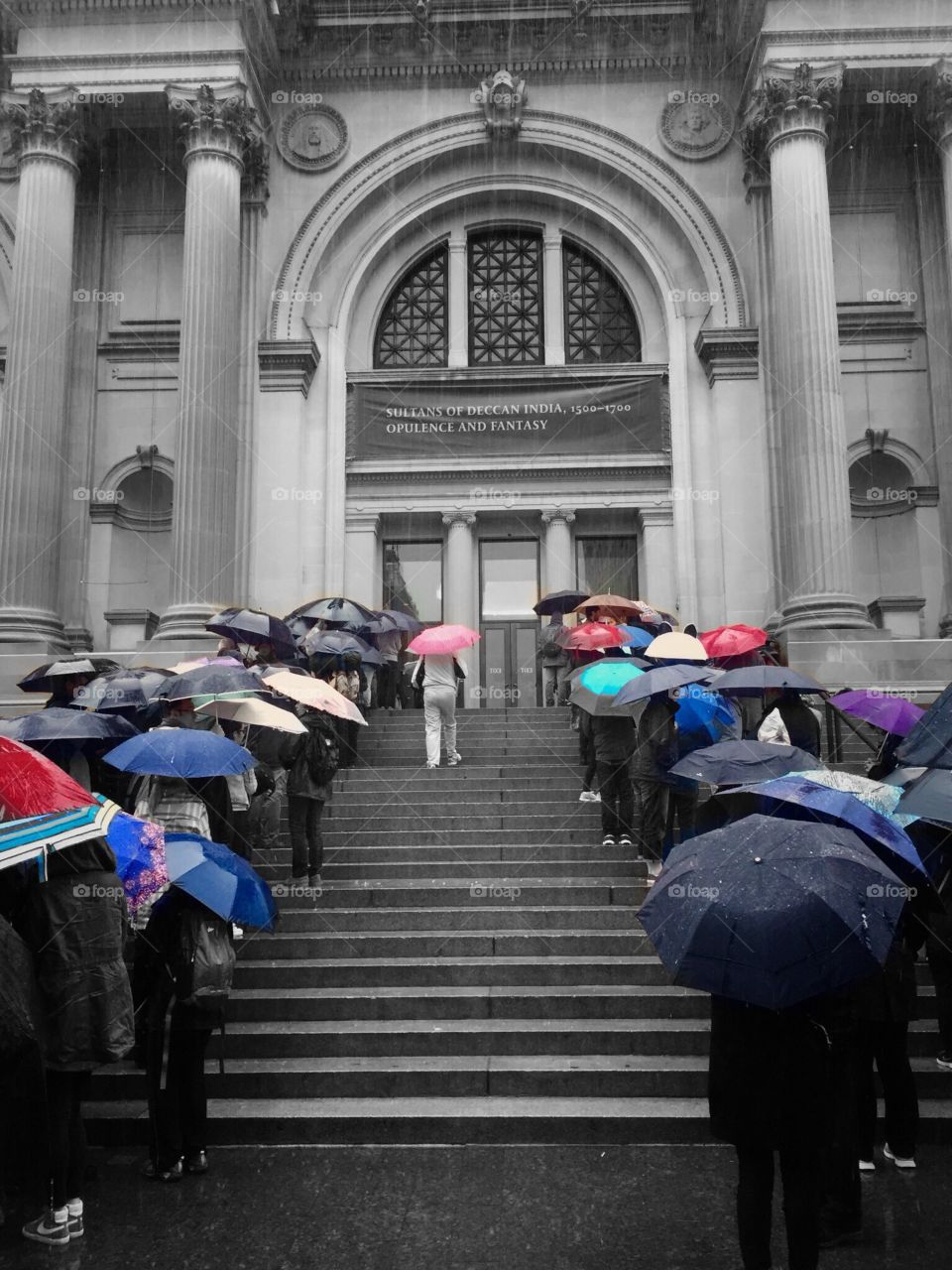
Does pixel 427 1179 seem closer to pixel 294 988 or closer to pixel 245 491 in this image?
pixel 294 988

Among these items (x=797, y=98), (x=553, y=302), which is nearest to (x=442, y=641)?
(x=553, y=302)

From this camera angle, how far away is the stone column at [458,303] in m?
21.8

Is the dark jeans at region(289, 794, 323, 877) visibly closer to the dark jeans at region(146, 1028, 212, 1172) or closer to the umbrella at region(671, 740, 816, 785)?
the dark jeans at region(146, 1028, 212, 1172)

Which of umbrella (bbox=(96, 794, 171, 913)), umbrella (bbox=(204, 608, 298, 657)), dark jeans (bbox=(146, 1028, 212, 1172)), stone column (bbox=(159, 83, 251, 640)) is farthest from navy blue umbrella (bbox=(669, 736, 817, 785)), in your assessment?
stone column (bbox=(159, 83, 251, 640))

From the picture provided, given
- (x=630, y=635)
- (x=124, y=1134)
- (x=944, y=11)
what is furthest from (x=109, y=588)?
(x=944, y=11)

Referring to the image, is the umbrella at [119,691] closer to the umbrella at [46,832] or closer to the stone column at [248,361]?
the umbrella at [46,832]

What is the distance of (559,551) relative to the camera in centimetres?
2117

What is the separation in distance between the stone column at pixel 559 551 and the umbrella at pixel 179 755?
48.0 feet

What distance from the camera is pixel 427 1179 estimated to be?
18.7 feet

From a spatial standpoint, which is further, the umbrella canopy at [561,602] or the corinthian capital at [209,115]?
the corinthian capital at [209,115]

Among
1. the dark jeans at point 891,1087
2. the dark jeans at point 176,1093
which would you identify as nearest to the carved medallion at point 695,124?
the dark jeans at point 891,1087

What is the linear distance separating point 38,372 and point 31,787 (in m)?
15.9

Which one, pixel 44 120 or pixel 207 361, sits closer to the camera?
pixel 207 361

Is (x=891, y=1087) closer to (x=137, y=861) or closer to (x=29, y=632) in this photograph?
(x=137, y=861)
